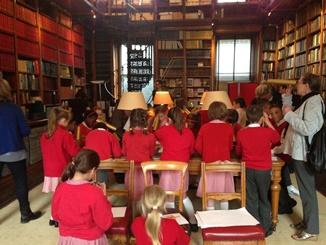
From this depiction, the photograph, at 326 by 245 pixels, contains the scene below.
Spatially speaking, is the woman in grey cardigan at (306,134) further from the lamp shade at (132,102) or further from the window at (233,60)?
the window at (233,60)

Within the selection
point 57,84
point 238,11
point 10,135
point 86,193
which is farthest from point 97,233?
point 238,11

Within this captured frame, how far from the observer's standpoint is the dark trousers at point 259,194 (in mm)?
2660

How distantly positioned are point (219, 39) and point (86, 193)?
9127 mm

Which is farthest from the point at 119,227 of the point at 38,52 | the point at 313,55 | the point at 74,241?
the point at 313,55

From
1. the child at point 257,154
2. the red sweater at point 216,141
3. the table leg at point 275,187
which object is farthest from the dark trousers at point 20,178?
the table leg at point 275,187

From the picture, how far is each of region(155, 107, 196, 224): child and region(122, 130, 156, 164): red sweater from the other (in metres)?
0.11

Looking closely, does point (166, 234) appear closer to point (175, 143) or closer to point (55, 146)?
point (175, 143)

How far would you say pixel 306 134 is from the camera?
2.54 m

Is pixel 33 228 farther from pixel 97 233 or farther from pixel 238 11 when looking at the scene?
pixel 238 11

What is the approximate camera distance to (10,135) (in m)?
2.95

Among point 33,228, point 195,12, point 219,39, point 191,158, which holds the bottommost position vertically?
point 33,228

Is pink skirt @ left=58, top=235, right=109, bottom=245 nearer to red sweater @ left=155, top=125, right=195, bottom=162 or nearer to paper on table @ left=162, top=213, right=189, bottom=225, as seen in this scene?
paper on table @ left=162, top=213, right=189, bottom=225

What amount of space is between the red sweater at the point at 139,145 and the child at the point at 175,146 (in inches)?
4.4

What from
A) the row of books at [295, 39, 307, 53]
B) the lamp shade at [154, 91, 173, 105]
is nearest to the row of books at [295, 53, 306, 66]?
the row of books at [295, 39, 307, 53]
